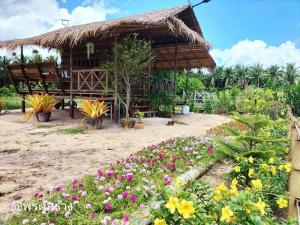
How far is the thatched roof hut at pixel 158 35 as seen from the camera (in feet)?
29.8

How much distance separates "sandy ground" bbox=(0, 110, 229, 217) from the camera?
3.65m

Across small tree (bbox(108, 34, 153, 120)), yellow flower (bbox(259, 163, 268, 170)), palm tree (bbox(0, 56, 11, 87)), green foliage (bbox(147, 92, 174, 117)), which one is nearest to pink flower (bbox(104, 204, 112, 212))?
yellow flower (bbox(259, 163, 268, 170))

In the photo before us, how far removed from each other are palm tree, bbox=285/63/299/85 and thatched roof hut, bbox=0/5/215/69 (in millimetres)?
35267

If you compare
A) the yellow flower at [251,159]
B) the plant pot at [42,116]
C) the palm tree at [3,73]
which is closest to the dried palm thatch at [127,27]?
the plant pot at [42,116]

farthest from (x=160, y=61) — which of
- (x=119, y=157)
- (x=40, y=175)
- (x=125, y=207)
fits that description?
(x=125, y=207)

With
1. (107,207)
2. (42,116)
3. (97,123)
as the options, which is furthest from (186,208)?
(42,116)

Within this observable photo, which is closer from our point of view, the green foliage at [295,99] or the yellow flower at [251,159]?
the yellow flower at [251,159]

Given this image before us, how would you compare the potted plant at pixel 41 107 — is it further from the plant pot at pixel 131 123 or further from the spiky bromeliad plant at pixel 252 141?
the spiky bromeliad plant at pixel 252 141

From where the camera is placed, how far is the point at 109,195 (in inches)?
119

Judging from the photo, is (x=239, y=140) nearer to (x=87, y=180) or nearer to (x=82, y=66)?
(x=87, y=180)

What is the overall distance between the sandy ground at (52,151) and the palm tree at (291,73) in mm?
41406

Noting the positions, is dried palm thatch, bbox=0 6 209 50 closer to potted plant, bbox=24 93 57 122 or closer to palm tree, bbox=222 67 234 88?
potted plant, bbox=24 93 57 122

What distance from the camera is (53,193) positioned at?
3.12 metres

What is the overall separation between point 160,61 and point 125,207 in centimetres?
1343
